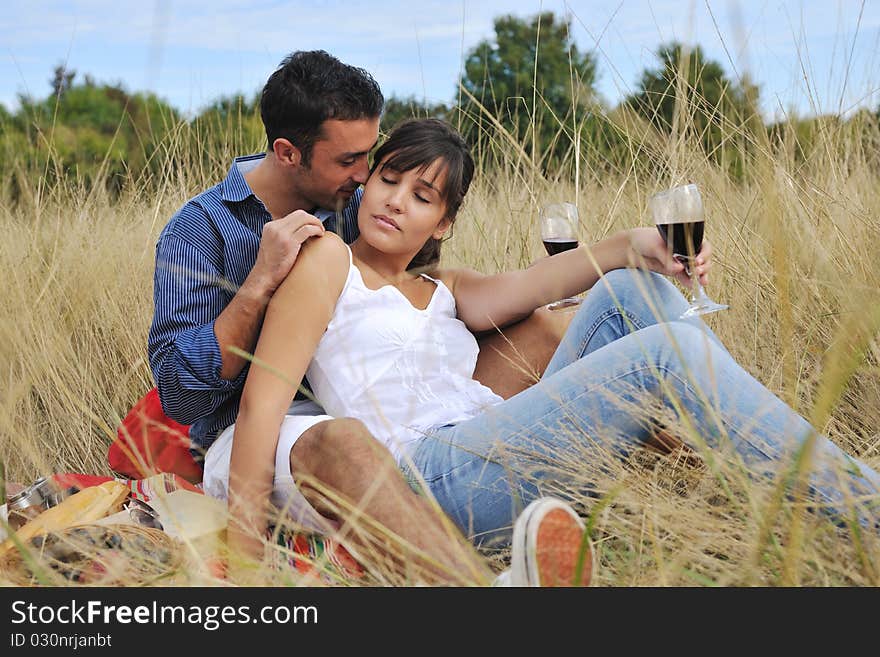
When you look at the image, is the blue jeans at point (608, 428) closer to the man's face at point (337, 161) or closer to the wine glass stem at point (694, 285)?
the wine glass stem at point (694, 285)

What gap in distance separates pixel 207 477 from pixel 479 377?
815mm

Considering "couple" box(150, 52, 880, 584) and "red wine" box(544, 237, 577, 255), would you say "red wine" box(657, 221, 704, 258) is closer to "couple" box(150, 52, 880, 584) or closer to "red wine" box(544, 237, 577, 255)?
"couple" box(150, 52, 880, 584)

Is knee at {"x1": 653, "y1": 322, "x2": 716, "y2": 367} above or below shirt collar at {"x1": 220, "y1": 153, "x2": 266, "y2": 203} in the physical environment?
below

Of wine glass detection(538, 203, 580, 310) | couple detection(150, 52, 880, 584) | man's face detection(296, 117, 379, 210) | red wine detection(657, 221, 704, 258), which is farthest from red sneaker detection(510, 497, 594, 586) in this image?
man's face detection(296, 117, 379, 210)

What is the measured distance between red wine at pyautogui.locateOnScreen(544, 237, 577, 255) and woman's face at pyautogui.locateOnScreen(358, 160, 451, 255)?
37 cm

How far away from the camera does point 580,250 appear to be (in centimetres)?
251

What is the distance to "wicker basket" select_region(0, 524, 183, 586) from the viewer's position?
1801 millimetres

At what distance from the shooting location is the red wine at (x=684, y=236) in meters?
2.13

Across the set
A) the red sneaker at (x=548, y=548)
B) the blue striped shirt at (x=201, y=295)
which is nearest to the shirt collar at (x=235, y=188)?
the blue striped shirt at (x=201, y=295)

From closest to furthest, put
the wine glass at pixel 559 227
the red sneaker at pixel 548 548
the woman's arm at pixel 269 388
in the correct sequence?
the red sneaker at pixel 548 548 < the woman's arm at pixel 269 388 < the wine glass at pixel 559 227

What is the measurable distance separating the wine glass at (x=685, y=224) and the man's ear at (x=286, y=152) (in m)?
0.97

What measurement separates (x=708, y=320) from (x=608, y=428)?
1.34 m
